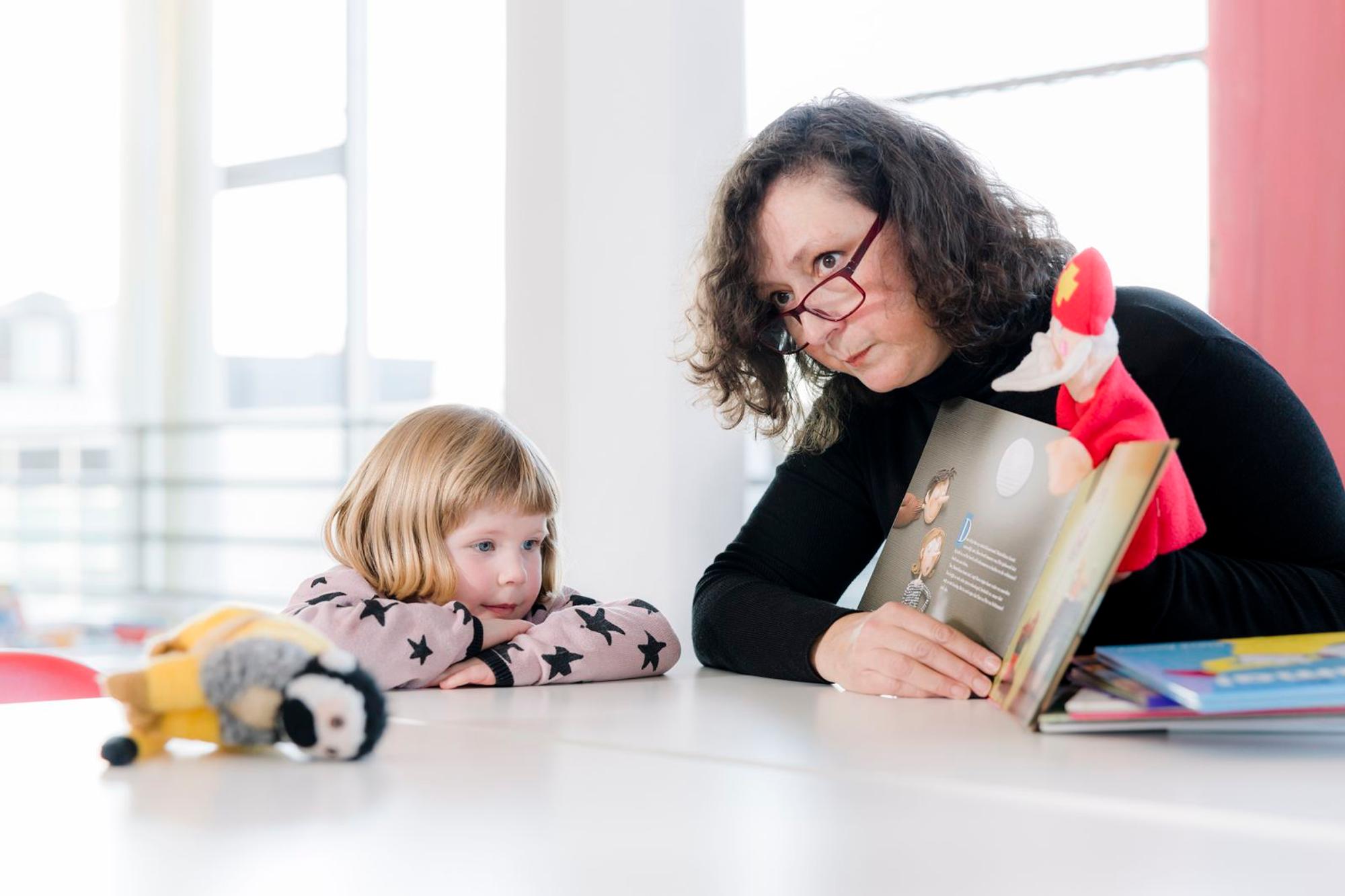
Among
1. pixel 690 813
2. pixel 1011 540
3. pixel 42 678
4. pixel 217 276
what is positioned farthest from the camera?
pixel 217 276

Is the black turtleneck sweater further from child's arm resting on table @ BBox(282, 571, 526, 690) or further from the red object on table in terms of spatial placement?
the red object on table

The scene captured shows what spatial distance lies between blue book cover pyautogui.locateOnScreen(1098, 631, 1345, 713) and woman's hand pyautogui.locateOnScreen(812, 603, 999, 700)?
0.61ft

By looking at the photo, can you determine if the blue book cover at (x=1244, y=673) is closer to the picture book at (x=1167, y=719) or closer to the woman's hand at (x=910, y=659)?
the picture book at (x=1167, y=719)

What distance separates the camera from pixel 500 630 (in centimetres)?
123

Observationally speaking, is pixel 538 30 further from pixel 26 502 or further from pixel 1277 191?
pixel 26 502

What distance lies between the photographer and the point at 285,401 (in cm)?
440

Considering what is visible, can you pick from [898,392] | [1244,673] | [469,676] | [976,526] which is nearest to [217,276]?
[898,392]

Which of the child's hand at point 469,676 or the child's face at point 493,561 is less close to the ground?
the child's face at point 493,561

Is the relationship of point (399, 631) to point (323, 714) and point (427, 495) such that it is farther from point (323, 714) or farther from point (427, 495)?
point (323, 714)

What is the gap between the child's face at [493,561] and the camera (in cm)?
132

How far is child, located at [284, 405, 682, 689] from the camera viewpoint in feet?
3.80

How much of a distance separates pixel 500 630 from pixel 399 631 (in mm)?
122

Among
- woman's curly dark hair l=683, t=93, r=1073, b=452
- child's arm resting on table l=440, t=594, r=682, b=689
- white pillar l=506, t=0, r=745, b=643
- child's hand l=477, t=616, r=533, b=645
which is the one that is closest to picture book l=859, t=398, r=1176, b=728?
woman's curly dark hair l=683, t=93, r=1073, b=452

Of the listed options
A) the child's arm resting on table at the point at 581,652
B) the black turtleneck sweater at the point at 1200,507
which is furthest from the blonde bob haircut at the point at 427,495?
the black turtleneck sweater at the point at 1200,507
